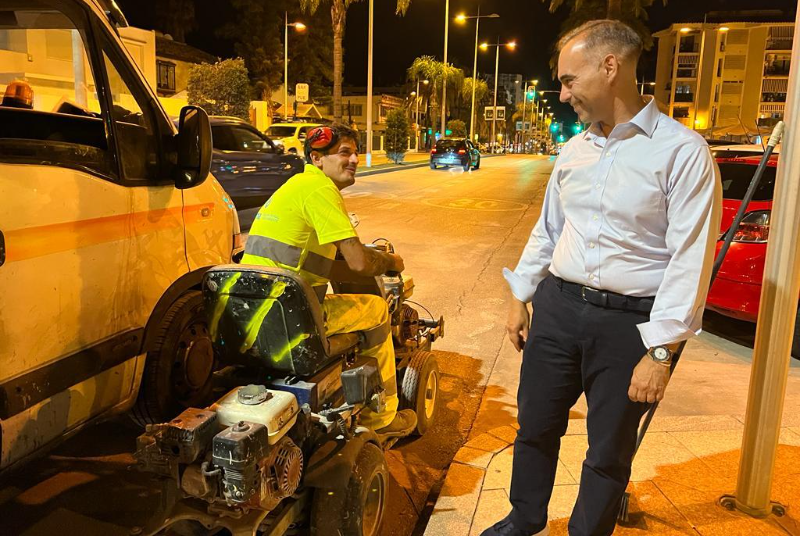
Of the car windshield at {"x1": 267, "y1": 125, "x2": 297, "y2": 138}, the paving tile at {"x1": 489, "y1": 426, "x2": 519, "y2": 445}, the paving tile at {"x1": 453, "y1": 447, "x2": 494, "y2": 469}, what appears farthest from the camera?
the car windshield at {"x1": 267, "y1": 125, "x2": 297, "y2": 138}

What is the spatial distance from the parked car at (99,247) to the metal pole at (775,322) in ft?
9.03

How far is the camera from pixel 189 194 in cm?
374

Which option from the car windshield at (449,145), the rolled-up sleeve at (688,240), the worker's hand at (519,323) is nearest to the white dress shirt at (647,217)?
the rolled-up sleeve at (688,240)

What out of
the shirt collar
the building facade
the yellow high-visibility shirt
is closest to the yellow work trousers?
the yellow high-visibility shirt

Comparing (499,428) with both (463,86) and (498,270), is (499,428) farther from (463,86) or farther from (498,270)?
(463,86)

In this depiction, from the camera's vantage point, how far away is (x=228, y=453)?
2180 mm

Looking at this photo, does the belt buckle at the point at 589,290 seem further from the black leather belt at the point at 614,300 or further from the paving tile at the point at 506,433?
the paving tile at the point at 506,433

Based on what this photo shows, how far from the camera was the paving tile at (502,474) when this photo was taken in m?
3.46

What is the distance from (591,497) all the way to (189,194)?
2610 mm

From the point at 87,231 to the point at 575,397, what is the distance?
7.29ft

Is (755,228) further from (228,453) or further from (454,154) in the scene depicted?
(454,154)

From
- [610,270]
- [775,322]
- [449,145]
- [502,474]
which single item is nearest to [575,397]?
[610,270]

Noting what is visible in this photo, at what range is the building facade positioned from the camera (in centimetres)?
6862

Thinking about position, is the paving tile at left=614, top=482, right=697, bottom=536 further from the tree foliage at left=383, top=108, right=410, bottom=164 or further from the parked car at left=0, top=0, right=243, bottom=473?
the tree foliage at left=383, top=108, right=410, bottom=164
